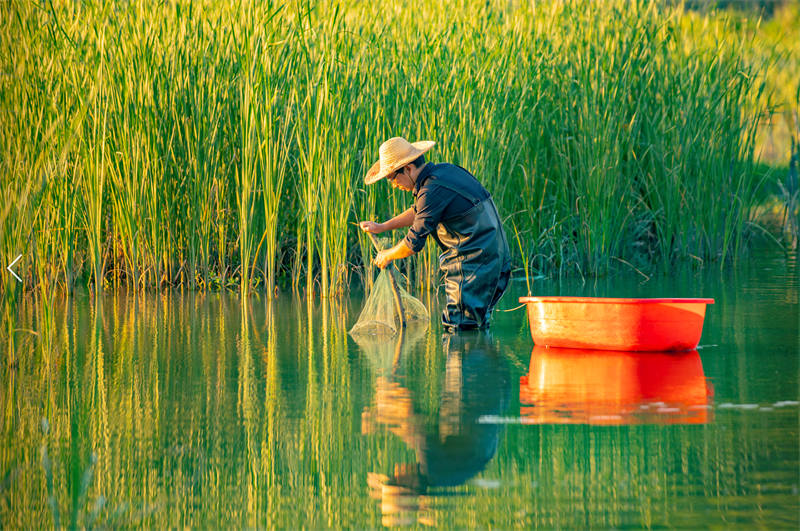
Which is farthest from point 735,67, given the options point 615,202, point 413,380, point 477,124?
point 413,380

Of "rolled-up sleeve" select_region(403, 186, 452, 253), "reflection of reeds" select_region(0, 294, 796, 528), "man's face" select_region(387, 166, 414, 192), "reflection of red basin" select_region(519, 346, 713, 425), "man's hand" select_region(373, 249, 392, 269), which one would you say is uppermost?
"man's face" select_region(387, 166, 414, 192)

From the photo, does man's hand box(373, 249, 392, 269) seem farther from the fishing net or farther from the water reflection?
the water reflection

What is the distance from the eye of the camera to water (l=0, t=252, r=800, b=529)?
3180 millimetres

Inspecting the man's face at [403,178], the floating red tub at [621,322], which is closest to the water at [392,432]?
the floating red tub at [621,322]

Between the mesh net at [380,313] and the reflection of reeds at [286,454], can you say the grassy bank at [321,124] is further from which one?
the reflection of reeds at [286,454]

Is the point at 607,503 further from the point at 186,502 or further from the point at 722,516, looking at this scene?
the point at 186,502

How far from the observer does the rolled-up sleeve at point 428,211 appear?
6.45 meters

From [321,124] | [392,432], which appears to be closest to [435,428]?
[392,432]

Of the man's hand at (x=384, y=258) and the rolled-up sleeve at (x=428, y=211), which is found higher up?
the rolled-up sleeve at (x=428, y=211)

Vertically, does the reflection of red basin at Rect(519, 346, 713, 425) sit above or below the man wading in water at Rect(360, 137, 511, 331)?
below

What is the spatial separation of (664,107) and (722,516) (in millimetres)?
7707

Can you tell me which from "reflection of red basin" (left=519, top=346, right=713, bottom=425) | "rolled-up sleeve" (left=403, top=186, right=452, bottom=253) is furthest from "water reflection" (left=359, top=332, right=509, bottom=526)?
"rolled-up sleeve" (left=403, top=186, right=452, bottom=253)

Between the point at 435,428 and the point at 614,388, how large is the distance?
1.14 m

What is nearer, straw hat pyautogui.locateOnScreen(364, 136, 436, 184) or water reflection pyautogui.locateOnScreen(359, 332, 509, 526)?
water reflection pyautogui.locateOnScreen(359, 332, 509, 526)
